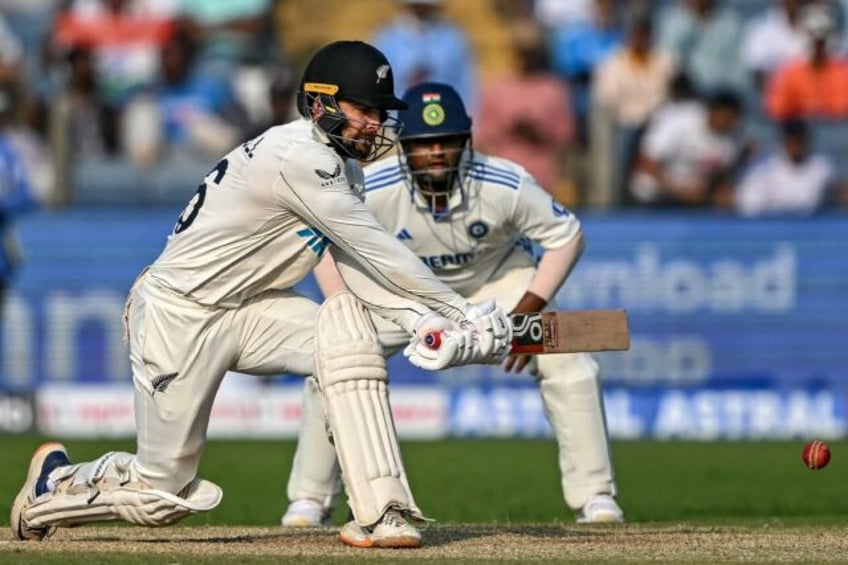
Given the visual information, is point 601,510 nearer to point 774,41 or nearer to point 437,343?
point 437,343

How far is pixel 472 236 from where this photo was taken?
8234mm

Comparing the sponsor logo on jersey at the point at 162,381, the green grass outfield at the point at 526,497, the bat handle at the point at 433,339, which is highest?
the bat handle at the point at 433,339

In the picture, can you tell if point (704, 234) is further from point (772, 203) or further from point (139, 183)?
point (139, 183)

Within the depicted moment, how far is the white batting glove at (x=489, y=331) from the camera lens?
6.02m

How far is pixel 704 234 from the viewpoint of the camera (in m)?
13.8

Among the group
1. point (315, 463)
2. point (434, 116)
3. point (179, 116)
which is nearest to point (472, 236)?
point (434, 116)

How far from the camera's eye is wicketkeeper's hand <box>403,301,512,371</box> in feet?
19.6

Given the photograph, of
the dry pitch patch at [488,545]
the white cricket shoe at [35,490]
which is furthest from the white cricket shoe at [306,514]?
the white cricket shoe at [35,490]

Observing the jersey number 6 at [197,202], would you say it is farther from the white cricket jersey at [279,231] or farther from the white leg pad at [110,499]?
the white leg pad at [110,499]

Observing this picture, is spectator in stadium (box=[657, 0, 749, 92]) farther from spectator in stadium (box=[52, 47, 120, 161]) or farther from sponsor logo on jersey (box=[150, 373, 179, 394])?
sponsor logo on jersey (box=[150, 373, 179, 394])

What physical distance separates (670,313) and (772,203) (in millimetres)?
A: 1313

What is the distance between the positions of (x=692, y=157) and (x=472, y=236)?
21.5ft

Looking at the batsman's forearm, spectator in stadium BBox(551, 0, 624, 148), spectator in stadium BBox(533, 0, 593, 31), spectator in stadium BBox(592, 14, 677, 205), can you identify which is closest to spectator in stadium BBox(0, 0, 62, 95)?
spectator in stadium BBox(533, 0, 593, 31)

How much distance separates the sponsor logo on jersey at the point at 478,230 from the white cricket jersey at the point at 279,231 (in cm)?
161
